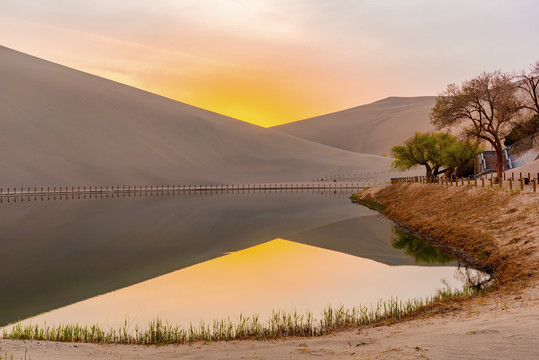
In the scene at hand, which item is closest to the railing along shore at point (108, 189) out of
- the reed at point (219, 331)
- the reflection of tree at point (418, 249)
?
the reflection of tree at point (418, 249)

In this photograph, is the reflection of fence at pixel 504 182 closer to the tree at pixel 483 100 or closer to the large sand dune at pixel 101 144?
the tree at pixel 483 100

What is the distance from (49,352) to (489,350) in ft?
28.7

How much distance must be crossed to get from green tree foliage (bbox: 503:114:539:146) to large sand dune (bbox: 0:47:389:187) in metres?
106

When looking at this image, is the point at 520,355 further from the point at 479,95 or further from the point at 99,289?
the point at 479,95

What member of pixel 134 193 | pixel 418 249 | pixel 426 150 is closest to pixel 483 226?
pixel 418 249

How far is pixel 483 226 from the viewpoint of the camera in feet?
88.6

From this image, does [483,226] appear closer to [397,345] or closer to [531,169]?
[397,345]

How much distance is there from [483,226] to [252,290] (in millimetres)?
15061

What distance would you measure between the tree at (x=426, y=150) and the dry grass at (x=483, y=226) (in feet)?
98.8

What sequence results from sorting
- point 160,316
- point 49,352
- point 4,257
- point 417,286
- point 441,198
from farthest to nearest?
point 441,198 < point 4,257 < point 417,286 < point 160,316 < point 49,352

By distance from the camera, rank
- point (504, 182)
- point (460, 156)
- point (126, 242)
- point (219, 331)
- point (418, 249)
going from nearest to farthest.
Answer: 1. point (219, 331)
2. point (418, 249)
3. point (126, 242)
4. point (504, 182)
5. point (460, 156)

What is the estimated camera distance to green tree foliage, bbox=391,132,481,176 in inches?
2815

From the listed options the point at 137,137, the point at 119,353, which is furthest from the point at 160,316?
the point at 137,137

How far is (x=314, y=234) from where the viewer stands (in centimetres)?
3653
